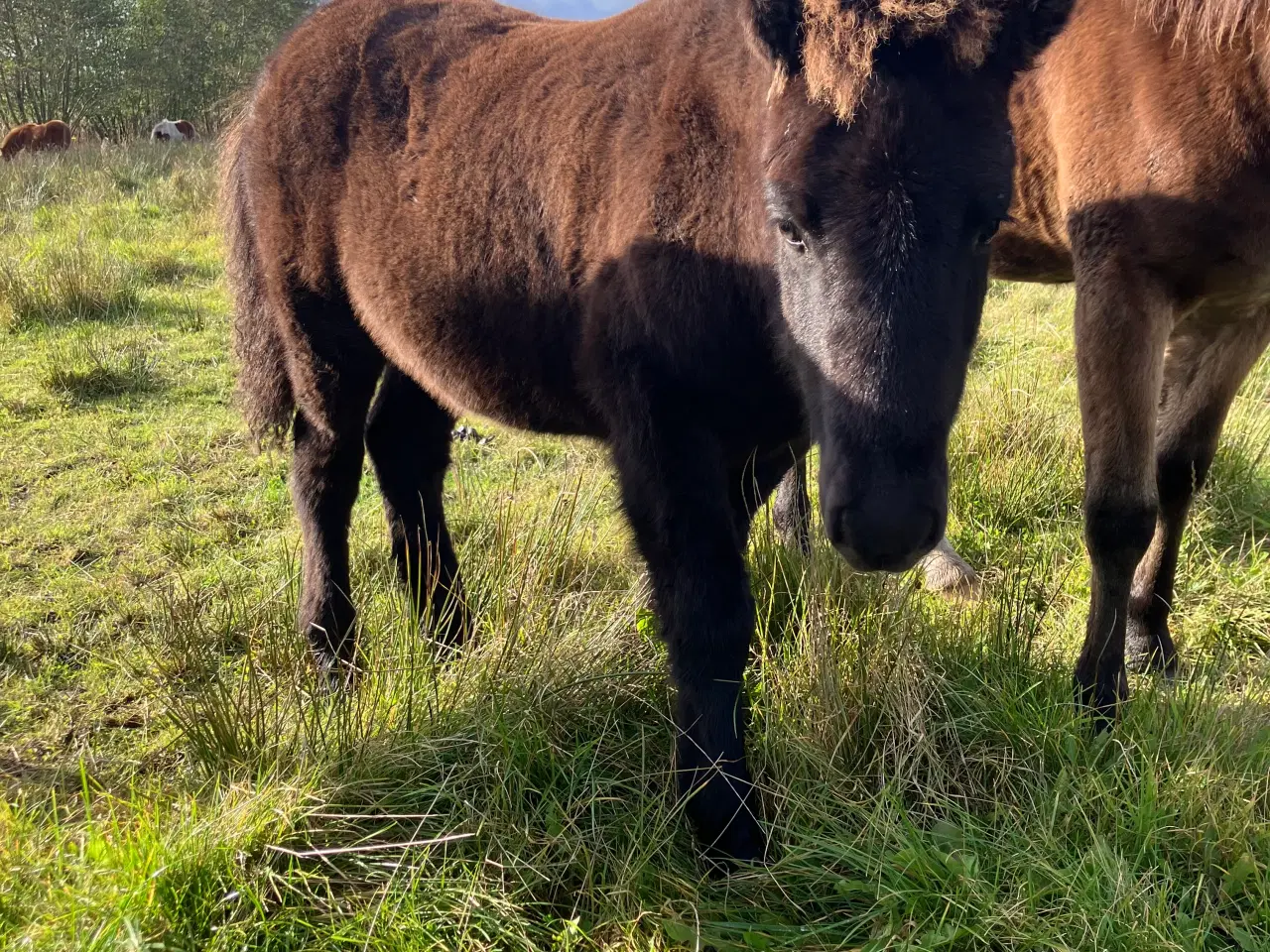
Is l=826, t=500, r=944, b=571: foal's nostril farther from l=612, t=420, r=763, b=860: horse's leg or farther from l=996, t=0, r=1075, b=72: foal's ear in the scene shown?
l=996, t=0, r=1075, b=72: foal's ear

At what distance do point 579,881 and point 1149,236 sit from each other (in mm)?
2400

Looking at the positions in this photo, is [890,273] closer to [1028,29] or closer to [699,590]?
[1028,29]

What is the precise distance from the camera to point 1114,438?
2750 mm

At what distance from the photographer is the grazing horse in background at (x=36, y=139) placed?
1683cm

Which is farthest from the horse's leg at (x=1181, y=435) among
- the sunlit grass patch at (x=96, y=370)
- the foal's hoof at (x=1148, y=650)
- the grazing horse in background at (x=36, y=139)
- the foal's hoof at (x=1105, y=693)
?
the grazing horse in background at (x=36, y=139)

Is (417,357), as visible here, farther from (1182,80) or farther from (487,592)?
(1182,80)

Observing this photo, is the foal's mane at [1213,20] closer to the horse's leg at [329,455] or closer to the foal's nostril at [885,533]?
the foal's nostril at [885,533]

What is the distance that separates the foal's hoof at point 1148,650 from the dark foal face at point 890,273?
1745 millimetres

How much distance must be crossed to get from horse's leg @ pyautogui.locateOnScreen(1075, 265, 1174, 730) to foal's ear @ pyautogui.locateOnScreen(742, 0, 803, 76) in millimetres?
1329

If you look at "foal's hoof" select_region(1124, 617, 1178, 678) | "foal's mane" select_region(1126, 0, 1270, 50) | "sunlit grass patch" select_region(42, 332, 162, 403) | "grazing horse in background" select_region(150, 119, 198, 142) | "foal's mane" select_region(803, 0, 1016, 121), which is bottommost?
"foal's hoof" select_region(1124, 617, 1178, 678)

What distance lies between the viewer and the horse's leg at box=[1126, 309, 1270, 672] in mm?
3121

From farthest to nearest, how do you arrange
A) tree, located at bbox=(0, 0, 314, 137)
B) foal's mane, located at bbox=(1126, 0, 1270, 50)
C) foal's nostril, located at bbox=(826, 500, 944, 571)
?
tree, located at bbox=(0, 0, 314, 137), foal's mane, located at bbox=(1126, 0, 1270, 50), foal's nostril, located at bbox=(826, 500, 944, 571)

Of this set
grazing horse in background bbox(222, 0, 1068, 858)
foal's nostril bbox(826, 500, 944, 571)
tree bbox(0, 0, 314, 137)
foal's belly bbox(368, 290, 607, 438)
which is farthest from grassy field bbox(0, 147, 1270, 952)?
tree bbox(0, 0, 314, 137)

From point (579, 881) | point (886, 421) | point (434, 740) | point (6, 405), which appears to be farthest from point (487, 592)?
point (6, 405)
